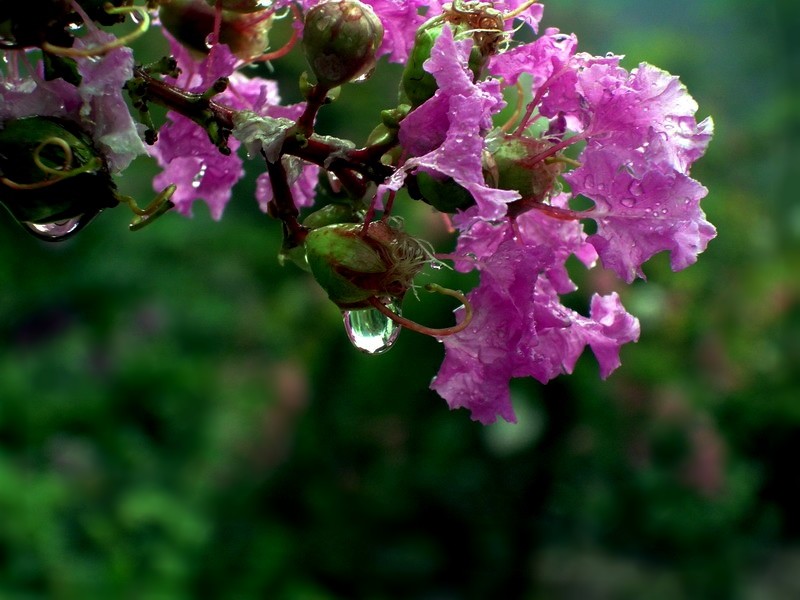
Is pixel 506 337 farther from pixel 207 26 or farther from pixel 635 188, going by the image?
pixel 207 26

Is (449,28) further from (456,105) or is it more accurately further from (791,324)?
(791,324)

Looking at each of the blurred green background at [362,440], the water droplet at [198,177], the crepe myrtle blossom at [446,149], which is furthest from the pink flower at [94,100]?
the blurred green background at [362,440]

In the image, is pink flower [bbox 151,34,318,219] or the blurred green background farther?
the blurred green background

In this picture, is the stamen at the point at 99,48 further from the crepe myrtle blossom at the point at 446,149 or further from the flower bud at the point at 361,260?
the flower bud at the point at 361,260

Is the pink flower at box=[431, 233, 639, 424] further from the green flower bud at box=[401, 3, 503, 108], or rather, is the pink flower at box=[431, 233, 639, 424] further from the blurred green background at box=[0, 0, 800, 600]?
the blurred green background at box=[0, 0, 800, 600]

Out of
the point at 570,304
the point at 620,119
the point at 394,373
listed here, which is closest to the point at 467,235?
the point at 620,119

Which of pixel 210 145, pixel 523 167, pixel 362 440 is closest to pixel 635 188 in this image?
pixel 523 167

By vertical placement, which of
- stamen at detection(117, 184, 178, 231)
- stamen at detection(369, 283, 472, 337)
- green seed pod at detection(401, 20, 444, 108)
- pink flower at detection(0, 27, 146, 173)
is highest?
green seed pod at detection(401, 20, 444, 108)

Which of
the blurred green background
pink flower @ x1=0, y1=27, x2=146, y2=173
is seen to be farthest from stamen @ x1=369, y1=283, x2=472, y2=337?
the blurred green background
